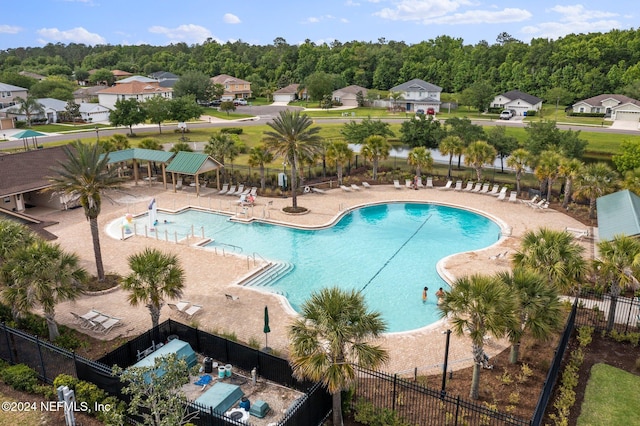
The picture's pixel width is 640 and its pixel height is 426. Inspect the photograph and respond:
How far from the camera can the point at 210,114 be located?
294 ft

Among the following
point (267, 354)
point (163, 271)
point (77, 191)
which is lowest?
point (267, 354)

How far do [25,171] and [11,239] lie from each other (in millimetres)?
17401

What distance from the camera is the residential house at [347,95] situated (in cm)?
10581

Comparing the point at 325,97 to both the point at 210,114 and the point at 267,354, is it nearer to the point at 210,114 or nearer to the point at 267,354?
the point at 210,114

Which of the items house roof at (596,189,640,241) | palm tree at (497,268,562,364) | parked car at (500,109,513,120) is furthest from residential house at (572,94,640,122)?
palm tree at (497,268,562,364)

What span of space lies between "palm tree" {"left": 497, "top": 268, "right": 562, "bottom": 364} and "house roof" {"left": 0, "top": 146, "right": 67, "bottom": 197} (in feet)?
91.3

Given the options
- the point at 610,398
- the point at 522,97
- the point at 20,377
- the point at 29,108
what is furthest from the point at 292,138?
the point at 522,97

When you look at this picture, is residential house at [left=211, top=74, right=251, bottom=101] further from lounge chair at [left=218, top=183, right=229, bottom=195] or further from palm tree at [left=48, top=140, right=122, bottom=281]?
palm tree at [left=48, top=140, right=122, bottom=281]

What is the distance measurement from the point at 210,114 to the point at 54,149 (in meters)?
54.8

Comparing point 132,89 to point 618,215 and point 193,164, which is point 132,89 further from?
point 618,215

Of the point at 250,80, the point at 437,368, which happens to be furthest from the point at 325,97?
the point at 437,368

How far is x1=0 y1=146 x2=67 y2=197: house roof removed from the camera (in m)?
30.7

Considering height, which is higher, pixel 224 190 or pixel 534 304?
pixel 534 304

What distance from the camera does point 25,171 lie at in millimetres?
32719
